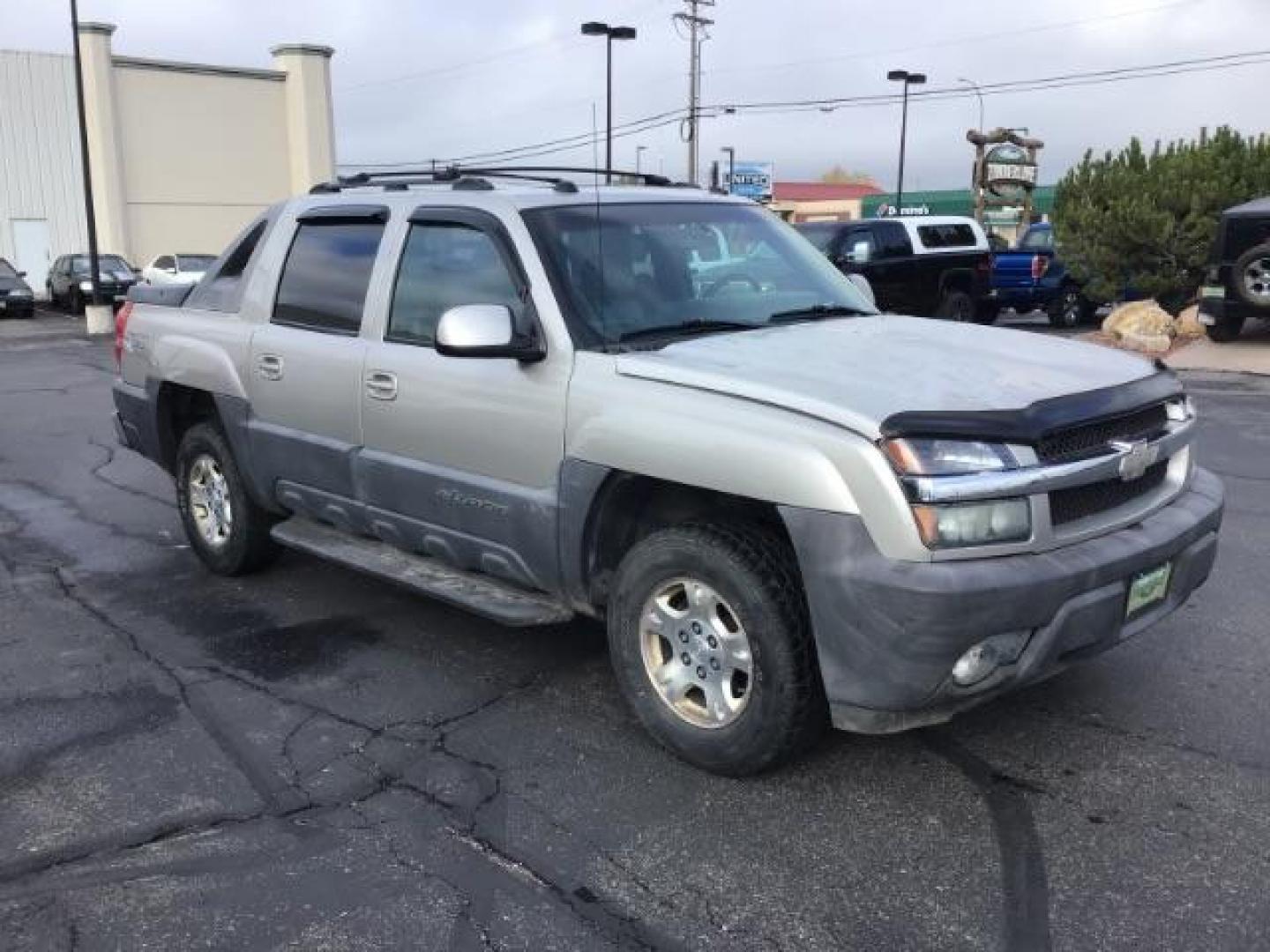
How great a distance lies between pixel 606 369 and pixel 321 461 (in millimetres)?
1737

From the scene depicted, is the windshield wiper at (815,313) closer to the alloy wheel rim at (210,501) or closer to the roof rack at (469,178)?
the roof rack at (469,178)

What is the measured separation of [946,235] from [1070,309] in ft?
12.7

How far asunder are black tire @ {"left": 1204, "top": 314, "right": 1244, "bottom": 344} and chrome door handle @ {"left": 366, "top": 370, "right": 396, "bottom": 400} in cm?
1305

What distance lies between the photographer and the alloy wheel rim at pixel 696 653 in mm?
3566

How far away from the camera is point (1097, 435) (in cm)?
347

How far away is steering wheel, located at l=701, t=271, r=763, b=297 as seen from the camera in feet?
14.4

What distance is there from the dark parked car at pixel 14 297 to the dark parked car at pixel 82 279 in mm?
1373

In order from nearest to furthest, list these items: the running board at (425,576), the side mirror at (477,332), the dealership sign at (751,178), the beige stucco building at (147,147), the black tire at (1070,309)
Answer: the side mirror at (477,332) → the running board at (425,576) → the black tire at (1070,309) → the beige stucco building at (147,147) → the dealership sign at (751,178)

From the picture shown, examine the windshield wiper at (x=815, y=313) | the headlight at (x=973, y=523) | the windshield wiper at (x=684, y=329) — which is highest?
the windshield wiper at (x=815, y=313)

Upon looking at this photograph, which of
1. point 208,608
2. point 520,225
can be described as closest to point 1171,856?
point 520,225

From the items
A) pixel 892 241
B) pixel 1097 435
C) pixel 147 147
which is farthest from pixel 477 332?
pixel 147 147

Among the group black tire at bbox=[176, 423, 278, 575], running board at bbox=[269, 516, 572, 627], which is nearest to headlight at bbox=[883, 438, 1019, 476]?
running board at bbox=[269, 516, 572, 627]

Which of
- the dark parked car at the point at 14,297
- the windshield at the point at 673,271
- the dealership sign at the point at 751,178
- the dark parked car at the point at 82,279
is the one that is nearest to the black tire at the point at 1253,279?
the windshield at the point at 673,271

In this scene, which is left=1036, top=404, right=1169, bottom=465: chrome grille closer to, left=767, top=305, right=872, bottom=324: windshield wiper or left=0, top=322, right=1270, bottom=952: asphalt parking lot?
left=0, top=322, right=1270, bottom=952: asphalt parking lot
